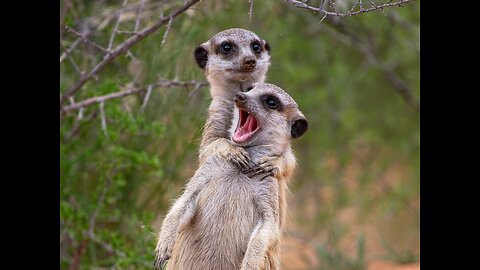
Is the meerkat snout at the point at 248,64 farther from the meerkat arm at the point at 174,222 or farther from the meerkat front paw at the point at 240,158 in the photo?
the meerkat arm at the point at 174,222

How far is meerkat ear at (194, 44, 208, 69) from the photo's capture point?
4.28m

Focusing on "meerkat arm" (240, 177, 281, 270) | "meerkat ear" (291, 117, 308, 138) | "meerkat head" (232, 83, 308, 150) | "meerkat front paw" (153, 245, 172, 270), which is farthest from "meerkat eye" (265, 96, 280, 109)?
"meerkat front paw" (153, 245, 172, 270)

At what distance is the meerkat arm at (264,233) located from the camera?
3.36m

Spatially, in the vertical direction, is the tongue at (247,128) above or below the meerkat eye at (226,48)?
below

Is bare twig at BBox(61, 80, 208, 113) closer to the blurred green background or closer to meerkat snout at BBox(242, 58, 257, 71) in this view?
the blurred green background

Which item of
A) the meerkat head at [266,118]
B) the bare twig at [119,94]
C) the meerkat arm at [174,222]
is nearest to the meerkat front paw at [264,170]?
the meerkat head at [266,118]

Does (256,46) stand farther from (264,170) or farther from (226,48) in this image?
(264,170)

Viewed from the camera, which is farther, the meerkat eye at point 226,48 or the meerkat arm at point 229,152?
the meerkat eye at point 226,48

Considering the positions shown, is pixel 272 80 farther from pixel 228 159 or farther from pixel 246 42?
pixel 228 159

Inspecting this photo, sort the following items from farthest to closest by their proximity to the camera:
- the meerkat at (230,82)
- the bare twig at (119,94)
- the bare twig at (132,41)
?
the bare twig at (119,94), the meerkat at (230,82), the bare twig at (132,41)

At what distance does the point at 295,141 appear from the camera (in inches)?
292

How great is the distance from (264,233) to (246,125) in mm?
558
